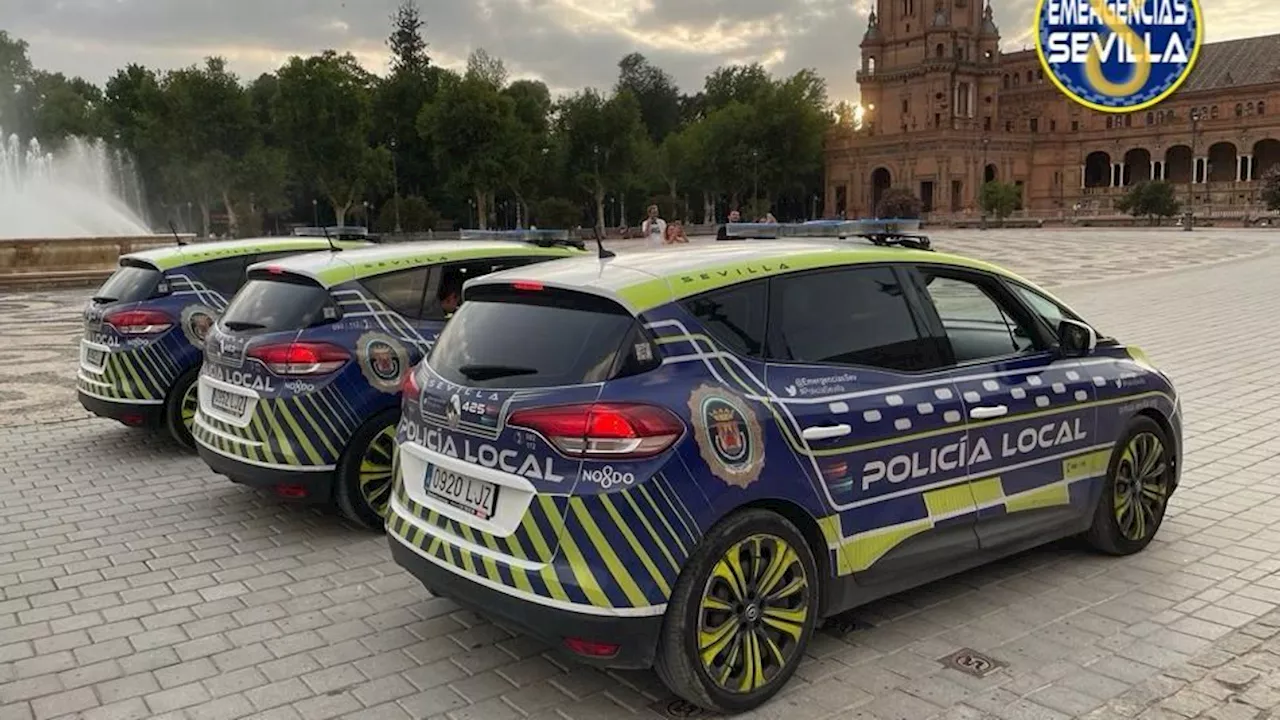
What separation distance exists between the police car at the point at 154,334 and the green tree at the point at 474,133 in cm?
5749

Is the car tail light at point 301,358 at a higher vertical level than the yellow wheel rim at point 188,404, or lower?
higher

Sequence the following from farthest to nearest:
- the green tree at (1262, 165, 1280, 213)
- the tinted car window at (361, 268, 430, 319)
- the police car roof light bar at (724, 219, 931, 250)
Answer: the green tree at (1262, 165, 1280, 213)
the tinted car window at (361, 268, 430, 319)
the police car roof light bar at (724, 219, 931, 250)

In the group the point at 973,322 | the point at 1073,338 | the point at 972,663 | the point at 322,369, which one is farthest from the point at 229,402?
the point at 1073,338

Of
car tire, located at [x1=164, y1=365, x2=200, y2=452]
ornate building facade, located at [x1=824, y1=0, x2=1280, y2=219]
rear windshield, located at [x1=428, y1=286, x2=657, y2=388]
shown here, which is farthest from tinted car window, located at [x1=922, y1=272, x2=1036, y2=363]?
ornate building facade, located at [x1=824, y1=0, x2=1280, y2=219]

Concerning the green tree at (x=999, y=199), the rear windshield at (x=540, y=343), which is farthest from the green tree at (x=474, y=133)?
the rear windshield at (x=540, y=343)

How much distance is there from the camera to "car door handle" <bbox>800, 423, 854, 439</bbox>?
13.9ft

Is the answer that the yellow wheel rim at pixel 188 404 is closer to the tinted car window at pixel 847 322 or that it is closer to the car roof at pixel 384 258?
the car roof at pixel 384 258

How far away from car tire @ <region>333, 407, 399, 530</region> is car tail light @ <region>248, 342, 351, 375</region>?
436 mm

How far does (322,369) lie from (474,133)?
200 feet

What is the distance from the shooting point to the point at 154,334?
8.62m

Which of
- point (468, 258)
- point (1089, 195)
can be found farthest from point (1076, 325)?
point (1089, 195)

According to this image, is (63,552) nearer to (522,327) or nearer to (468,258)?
(468,258)

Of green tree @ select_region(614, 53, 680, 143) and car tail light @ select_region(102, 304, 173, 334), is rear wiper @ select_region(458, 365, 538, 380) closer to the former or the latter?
car tail light @ select_region(102, 304, 173, 334)

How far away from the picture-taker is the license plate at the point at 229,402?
6.50 meters
